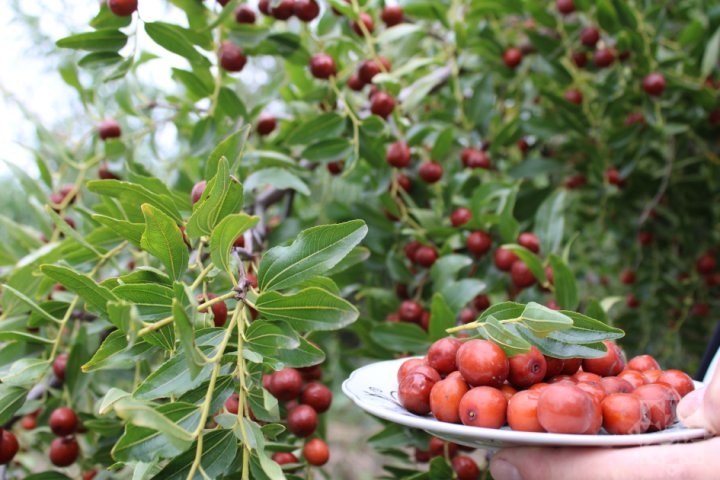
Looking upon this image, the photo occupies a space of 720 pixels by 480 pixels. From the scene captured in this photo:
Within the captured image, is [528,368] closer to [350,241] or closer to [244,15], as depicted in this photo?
[350,241]

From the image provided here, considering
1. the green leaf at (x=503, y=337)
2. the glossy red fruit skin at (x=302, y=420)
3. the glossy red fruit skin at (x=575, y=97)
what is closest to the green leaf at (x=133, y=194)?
the glossy red fruit skin at (x=302, y=420)

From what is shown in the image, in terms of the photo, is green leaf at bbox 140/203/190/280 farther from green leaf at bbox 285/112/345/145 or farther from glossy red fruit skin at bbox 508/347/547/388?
green leaf at bbox 285/112/345/145

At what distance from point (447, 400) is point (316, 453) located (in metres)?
0.37

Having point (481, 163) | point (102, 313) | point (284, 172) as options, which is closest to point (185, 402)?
point (102, 313)

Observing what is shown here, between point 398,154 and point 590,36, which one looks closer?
point 398,154

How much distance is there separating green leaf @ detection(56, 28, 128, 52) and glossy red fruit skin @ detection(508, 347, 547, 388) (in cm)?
92

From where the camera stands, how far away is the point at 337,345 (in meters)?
1.59

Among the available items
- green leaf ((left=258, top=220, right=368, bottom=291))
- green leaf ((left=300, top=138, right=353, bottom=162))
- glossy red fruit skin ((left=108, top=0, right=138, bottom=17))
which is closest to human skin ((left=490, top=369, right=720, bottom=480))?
green leaf ((left=258, top=220, right=368, bottom=291))

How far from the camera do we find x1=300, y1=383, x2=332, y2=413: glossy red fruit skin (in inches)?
42.1

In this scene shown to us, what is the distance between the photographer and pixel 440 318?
1.12m

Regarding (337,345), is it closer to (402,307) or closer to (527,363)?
(402,307)

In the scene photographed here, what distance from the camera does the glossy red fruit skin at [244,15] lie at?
132 centimetres

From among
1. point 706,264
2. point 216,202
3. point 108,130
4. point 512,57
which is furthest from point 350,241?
point 706,264

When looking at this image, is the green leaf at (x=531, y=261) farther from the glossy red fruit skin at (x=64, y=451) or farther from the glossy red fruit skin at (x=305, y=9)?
the glossy red fruit skin at (x=64, y=451)
